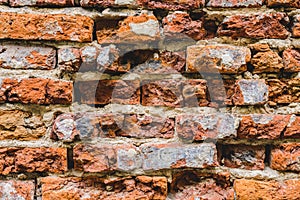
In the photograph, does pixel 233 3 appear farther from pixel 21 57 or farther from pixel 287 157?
pixel 21 57

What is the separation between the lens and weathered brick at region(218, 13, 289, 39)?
76 centimetres

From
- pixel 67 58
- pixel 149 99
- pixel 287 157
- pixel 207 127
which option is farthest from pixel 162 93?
pixel 287 157

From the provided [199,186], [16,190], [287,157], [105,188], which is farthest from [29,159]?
[287,157]

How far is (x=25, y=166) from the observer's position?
0.74m

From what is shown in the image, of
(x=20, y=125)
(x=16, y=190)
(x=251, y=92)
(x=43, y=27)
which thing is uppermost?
(x=43, y=27)

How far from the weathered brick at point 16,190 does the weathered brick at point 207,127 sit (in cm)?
40

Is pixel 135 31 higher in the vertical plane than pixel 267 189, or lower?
higher

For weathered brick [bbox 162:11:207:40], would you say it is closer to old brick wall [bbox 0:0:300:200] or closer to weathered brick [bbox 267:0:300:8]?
old brick wall [bbox 0:0:300:200]

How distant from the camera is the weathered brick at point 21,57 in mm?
742

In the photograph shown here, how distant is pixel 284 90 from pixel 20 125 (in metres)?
0.66

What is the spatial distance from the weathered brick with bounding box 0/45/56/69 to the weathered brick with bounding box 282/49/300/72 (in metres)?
0.59

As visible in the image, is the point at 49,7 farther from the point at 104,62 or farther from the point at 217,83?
the point at 217,83

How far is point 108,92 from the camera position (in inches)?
30.3

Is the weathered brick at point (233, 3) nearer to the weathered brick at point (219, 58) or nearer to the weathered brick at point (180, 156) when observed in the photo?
the weathered brick at point (219, 58)
